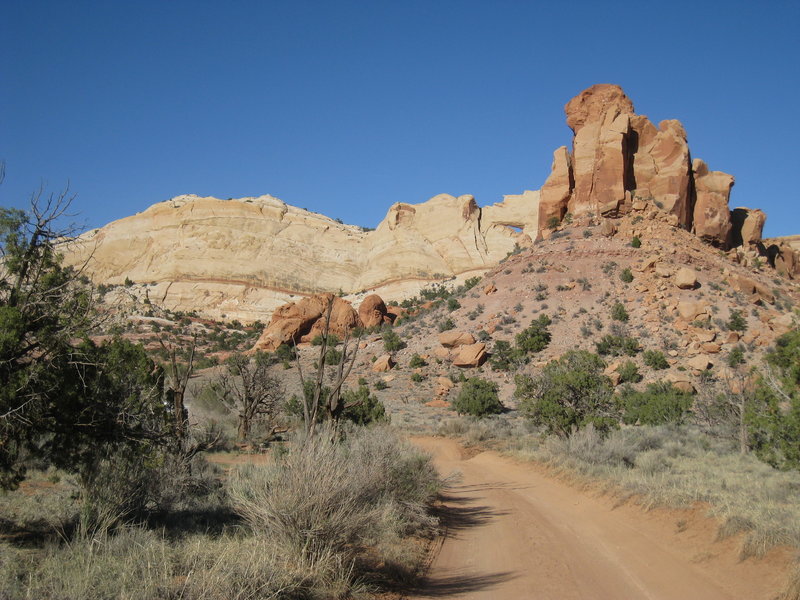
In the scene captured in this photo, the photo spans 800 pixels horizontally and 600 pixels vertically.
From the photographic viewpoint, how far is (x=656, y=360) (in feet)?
91.0

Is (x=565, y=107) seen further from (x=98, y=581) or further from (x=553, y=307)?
(x=98, y=581)

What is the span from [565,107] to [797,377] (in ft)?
142

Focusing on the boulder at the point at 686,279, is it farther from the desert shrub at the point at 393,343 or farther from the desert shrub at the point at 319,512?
Result: the desert shrub at the point at 319,512

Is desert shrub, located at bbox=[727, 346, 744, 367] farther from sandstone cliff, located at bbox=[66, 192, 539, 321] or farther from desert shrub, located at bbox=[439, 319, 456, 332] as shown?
sandstone cliff, located at bbox=[66, 192, 539, 321]

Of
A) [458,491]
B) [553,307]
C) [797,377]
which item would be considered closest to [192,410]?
[458,491]

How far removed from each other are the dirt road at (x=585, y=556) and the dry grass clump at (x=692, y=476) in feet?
1.00

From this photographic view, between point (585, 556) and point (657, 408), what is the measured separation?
42.6 ft

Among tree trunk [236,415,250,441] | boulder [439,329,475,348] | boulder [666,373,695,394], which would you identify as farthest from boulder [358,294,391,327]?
tree trunk [236,415,250,441]

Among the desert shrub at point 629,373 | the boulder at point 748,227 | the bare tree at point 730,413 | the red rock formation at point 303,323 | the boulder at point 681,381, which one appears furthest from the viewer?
the boulder at point 748,227

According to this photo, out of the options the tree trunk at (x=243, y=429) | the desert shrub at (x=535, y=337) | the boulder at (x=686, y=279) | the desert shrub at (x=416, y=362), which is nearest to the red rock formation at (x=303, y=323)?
the desert shrub at (x=416, y=362)

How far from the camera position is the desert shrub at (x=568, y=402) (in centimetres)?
1598

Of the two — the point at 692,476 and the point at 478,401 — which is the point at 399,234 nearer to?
the point at 478,401

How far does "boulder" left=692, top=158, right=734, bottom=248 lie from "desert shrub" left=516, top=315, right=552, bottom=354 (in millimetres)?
18340

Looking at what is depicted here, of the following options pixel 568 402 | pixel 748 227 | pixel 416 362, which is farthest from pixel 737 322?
pixel 748 227
